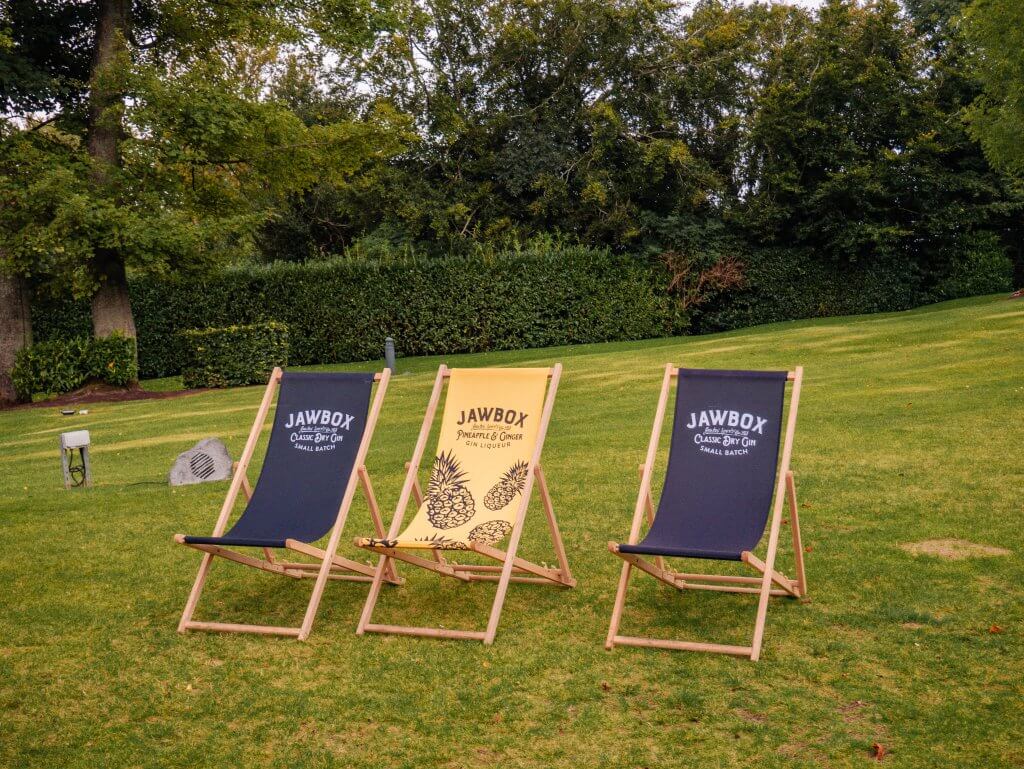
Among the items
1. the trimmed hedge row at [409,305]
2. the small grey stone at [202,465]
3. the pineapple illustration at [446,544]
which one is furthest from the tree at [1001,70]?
the pineapple illustration at [446,544]

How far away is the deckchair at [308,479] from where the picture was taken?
17.6 ft

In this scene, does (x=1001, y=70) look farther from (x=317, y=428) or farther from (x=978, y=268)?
(x=317, y=428)

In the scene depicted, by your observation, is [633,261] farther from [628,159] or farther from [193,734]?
[193,734]

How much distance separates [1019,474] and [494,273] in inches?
731

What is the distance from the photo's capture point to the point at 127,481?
32.0ft

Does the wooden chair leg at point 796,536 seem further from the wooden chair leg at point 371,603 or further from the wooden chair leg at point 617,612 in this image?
the wooden chair leg at point 371,603

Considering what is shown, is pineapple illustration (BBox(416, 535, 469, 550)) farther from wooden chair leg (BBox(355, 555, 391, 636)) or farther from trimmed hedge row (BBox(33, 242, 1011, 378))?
trimmed hedge row (BBox(33, 242, 1011, 378))

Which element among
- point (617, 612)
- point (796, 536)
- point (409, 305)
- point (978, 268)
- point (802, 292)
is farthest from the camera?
point (978, 268)

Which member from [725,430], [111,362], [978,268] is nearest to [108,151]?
[111,362]

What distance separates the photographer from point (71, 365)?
20.2 metres

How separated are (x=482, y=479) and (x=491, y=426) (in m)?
0.31

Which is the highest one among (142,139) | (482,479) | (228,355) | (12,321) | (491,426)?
(142,139)

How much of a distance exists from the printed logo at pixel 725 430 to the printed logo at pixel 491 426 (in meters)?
0.91

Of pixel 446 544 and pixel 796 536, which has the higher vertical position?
pixel 446 544
